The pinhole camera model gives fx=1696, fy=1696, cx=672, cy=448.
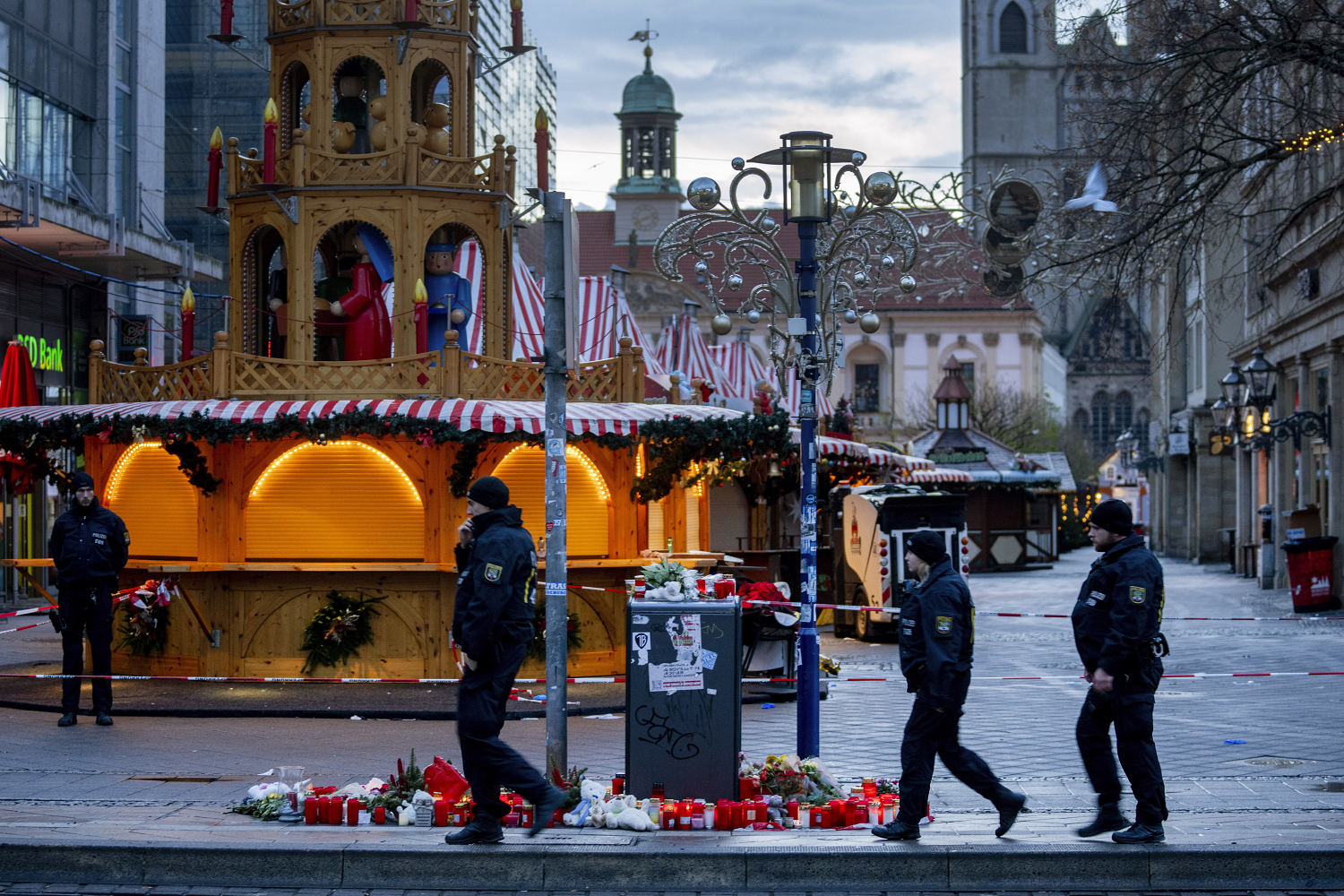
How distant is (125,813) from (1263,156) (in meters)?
10.2

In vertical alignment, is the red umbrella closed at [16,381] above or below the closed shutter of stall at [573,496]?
above

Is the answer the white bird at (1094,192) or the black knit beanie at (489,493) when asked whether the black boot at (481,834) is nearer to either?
the black knit beanie at (489,493)

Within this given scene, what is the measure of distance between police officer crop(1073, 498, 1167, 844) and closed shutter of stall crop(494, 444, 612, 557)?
349 inches

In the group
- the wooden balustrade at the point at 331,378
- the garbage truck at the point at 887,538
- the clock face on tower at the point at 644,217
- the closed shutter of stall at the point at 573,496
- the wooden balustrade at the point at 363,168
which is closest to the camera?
the wooden balustrade at the point at 331,378

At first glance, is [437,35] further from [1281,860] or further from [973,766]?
[1281,860]

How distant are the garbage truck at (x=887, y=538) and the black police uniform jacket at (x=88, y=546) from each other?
10997 mm

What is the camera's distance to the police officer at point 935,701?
8.49 metres

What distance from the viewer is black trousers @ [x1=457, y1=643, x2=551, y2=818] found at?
27.3ft

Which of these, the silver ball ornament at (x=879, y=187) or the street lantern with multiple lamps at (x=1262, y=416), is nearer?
the silver ball ornament at (x=879, y=187)

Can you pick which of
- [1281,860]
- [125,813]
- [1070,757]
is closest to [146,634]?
[125,813]

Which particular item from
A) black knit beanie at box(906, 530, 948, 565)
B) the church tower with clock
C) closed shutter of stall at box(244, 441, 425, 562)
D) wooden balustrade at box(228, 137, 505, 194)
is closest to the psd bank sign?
wooden balustrade at box(228, 137, 505, 194)

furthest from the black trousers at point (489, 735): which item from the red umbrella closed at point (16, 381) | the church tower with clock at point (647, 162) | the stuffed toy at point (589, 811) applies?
the church tower with clock at point (647, 162)

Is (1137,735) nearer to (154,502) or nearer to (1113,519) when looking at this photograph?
(1113,519)

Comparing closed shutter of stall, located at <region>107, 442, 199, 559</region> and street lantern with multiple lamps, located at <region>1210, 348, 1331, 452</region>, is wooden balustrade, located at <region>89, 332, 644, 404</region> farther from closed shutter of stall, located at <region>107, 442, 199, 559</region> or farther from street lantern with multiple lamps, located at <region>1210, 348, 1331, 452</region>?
street lantern with multiple lamps, located at <region>1210, 348, 1331, 452</region>
